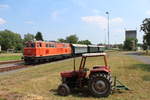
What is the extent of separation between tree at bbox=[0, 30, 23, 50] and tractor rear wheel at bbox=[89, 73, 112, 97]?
122m

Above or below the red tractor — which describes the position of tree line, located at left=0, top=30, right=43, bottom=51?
above

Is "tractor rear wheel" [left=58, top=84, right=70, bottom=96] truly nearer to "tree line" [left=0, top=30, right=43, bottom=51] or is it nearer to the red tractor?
the red tractor

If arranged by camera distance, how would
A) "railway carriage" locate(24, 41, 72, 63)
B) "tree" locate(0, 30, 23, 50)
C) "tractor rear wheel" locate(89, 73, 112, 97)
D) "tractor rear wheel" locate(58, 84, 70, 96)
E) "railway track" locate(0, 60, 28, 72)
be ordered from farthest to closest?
1. "tree" locate(0, 30, 23, 50)
2. "railway carriage" locate(24, 41, 72, 63)
3. "railway track" locate(0, 60, 28, 72)
4. "tractor rear wheel" locate(58, 84, 70, 96)
5. "tractor rear wheel" locate(89, 73, 112, 97)

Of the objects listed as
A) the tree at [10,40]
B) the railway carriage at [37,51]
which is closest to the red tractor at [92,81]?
the railway carriage at [37,51]

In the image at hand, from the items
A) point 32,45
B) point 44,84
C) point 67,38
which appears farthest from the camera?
point 67,38

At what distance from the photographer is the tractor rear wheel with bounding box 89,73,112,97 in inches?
352

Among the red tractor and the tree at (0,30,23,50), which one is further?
the tree at (0,30,23,50)

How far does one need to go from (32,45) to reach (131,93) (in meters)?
20.7

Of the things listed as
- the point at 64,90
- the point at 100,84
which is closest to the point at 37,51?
the point at 64,90

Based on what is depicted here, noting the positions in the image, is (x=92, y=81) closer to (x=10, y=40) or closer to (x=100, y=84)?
(x=100, y=84)

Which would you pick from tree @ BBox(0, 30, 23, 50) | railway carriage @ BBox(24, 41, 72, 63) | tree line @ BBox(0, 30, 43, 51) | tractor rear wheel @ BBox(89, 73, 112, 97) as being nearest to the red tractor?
tractor rear wheel @ BBox(89, 73, 112, 97)

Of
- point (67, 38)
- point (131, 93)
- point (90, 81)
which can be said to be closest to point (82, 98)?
point (90, 81)

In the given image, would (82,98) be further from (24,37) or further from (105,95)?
(24,37)

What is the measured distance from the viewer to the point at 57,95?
9445 millimetres
